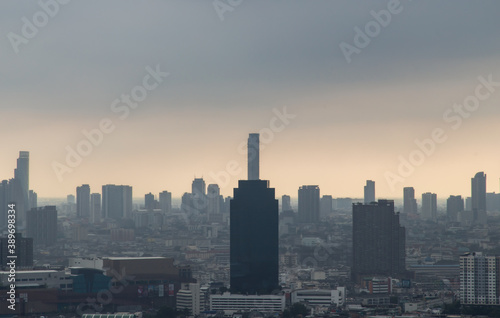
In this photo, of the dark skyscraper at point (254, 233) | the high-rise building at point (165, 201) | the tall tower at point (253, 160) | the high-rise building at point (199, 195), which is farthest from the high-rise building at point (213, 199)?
the dark skyscraper at point (254, 233)

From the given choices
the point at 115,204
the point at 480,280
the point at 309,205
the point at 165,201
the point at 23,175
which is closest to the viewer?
the point at 480,280

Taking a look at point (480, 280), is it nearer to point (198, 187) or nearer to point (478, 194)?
point (198, 187)

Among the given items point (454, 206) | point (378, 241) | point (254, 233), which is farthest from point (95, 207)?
point (254, 233)

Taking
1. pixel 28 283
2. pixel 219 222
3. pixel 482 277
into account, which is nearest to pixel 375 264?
pixel 482 277

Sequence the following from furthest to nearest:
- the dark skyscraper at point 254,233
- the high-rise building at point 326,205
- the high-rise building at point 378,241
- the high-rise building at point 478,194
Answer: the high-rise building at point 326,205
the high-rise building at point 478,194
the high-rise building at point 378,241
the dark skyscraper at point 254,233

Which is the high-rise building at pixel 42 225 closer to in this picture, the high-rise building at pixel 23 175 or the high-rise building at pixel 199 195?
the high-rise building at pixel 23 175
